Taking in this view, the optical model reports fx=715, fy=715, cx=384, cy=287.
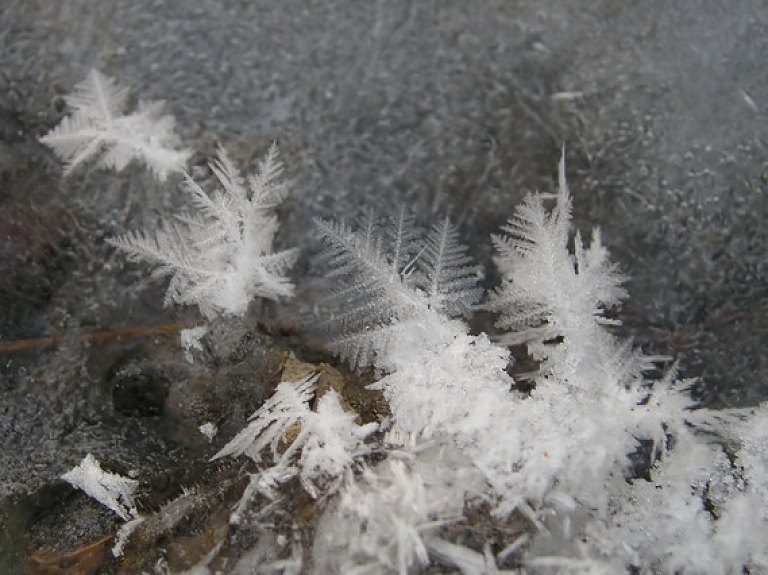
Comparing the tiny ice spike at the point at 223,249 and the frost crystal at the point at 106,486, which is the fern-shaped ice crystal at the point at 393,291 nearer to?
the tiny ice spike at the point at 223,249

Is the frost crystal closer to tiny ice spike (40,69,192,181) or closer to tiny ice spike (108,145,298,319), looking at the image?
tiny ice spike (108,145,298,319)

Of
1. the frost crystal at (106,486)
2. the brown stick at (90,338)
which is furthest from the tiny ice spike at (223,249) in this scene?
the frost crystal at (106,486)

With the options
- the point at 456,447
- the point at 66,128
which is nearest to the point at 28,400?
the point at 66,128

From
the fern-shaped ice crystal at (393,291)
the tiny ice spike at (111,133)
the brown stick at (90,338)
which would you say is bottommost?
the brown stick at (90,338)

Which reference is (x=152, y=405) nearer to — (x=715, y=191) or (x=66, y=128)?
(x=66, y=128)

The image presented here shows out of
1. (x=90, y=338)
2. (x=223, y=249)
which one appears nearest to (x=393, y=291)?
(x=223, y=249)

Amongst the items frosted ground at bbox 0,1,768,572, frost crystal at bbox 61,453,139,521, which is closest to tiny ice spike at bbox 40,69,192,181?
frosted ground at bbox 0,1,768,572
